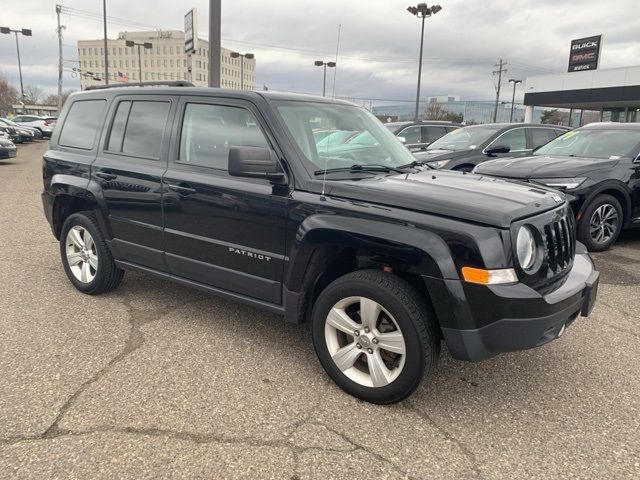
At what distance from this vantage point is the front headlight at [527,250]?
2619 mm

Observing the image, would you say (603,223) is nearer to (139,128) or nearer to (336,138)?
(336,138)

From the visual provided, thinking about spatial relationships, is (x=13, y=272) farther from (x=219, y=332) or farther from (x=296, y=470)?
(x=296, y=470)

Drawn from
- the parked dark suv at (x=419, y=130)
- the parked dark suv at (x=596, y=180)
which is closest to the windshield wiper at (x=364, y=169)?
the parked dark suv at (x=596, y=180)

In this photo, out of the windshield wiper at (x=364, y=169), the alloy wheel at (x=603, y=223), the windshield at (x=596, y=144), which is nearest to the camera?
the windshield wiper at (x=364, y=169)

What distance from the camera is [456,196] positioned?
9.18 ft

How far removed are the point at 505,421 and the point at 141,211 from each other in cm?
290

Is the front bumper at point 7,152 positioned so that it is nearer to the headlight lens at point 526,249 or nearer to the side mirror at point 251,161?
the side mirror at point 251,161

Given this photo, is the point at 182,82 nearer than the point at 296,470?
No

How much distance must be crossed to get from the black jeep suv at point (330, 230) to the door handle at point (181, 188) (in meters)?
0.02

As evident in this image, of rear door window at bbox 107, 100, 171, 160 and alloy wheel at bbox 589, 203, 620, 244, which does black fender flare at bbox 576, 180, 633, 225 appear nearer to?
alloy wheel at bbox 589, 203, 620, 244

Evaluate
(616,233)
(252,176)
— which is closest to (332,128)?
(252,176)

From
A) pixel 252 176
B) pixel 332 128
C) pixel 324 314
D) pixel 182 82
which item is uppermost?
pixel 182 82

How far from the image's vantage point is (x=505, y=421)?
9.17 feet

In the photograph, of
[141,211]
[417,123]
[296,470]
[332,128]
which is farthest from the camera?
[417,123]
